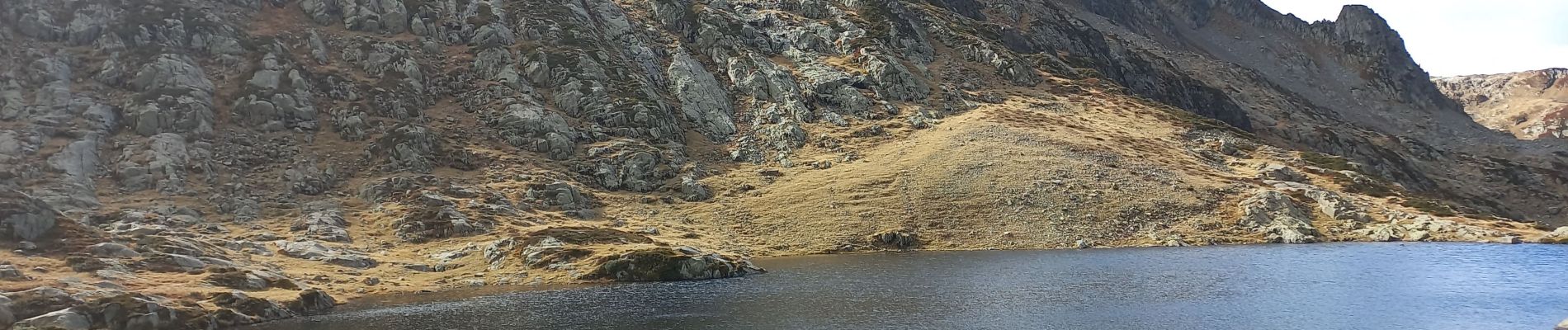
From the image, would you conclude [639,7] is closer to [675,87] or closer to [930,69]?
[675,87]

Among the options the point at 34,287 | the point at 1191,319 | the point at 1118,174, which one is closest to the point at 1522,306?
the point at 1191,319

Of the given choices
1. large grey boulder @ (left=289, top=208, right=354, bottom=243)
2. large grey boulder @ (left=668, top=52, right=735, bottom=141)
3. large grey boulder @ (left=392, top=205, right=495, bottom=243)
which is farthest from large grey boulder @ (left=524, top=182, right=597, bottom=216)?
large grey boulder @ (left=668, top=52, right=735, bottom=141)

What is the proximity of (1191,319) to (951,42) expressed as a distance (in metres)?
101

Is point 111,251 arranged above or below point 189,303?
above

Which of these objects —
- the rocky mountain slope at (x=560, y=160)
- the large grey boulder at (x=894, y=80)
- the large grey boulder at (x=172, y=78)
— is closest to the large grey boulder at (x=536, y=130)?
the rocky mountain slope at (x=560, y=160)

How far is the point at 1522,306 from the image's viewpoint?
44.1 metres

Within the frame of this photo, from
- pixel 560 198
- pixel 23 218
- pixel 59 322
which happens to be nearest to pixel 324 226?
pixel 560 198

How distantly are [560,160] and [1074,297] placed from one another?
194 ft

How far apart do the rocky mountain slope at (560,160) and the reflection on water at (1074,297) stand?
8937mm

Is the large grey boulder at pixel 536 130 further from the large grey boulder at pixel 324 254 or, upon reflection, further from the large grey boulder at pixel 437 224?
the large grey boulder at pixel 324 254

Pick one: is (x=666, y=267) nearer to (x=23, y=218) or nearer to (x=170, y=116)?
(x=23, y=218)

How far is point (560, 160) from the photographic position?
95438mm

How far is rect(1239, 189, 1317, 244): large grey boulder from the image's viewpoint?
83062mm

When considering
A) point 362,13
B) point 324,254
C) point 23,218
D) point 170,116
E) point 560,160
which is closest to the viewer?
point 23,218
